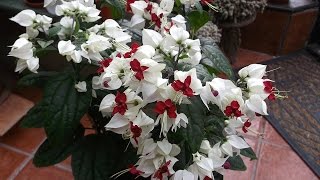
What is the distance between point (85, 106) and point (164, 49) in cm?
21

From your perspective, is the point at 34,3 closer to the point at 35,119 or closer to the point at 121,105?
the point at 35,119

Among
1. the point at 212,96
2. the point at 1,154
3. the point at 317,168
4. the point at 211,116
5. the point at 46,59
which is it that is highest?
the point at 212,96

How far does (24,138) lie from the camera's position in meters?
1.65

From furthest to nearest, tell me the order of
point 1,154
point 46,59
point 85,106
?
point 46,59
point 1,154
point 85,106

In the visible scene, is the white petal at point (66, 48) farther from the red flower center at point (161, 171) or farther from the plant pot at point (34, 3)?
the plant pot at point (34, 3)

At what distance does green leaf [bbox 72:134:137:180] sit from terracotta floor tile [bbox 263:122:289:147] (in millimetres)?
1021

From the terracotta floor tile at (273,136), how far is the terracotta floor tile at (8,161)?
1.14 meters

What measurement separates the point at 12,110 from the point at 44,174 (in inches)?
14.2

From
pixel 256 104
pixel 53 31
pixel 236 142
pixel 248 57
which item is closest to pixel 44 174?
pixel 53 31

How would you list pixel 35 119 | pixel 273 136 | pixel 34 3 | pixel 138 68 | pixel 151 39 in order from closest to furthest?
pixel 138 68 → pixel 151 39 → pixel 35 119 → pixel 34 3 → pixel 273 136

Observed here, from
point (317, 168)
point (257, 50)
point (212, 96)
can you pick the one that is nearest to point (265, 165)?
point (317, 168)

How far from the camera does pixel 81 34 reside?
30.5 inches

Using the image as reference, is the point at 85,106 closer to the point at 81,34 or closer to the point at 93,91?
the point at 93,91

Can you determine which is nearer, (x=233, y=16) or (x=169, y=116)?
(x=169, y=116)
